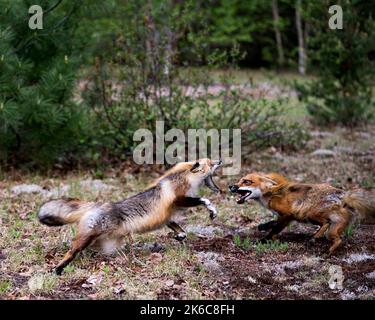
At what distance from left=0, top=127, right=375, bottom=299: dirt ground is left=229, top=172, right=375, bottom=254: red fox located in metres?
0.28

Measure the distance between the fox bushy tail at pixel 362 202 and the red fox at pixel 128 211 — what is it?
5.45 ft

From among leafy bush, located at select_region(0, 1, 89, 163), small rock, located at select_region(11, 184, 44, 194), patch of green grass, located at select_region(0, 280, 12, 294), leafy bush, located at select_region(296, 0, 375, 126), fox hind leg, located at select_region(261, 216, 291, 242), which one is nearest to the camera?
patch of green grass, located at select_region(0, 280, 12, 294)

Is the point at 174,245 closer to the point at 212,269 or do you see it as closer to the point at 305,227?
the point at 212,269

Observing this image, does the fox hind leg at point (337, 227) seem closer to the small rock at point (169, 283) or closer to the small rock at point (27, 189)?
the small rock at point (169, 283)

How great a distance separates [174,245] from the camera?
7555 millimetres

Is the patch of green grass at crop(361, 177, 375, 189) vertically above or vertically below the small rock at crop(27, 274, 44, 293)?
below

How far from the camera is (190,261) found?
691cm

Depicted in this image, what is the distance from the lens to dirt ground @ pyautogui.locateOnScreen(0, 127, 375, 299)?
6113 mm

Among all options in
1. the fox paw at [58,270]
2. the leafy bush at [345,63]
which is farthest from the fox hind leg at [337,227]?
the leafy bush at [345,63]

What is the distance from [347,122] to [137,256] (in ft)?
35.4

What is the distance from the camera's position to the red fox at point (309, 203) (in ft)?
23.6

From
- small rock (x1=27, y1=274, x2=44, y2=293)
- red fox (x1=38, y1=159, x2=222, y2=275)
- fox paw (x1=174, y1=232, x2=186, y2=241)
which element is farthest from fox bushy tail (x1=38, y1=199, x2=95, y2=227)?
fox paw (x1=174, y1=232, x2=186, y2=241)

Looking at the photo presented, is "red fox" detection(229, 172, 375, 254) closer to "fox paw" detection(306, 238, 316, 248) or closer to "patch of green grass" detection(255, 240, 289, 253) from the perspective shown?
"fox paw" detection(306, 238, 316, 248)

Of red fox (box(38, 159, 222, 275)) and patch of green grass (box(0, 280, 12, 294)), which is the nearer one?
patch of green grass (box(0, 280, 12, 294))
